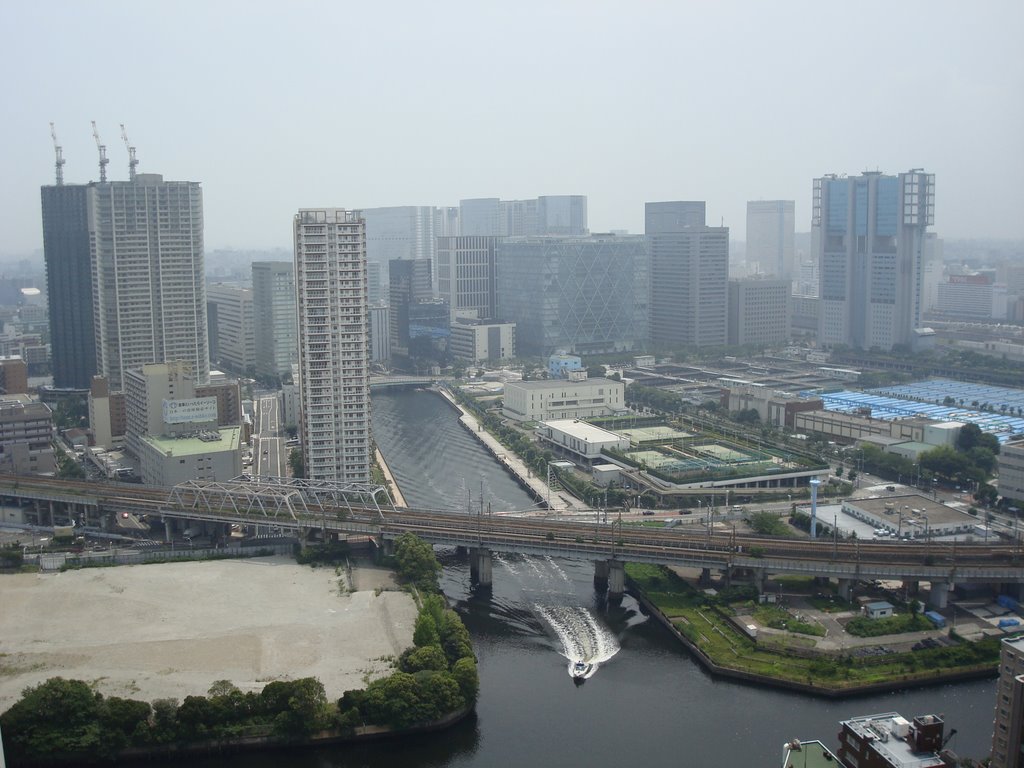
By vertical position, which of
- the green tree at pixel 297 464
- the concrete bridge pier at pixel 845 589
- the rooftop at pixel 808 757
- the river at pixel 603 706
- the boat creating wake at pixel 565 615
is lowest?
the river at pixel 603 706

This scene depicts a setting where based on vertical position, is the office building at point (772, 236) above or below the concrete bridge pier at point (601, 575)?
above

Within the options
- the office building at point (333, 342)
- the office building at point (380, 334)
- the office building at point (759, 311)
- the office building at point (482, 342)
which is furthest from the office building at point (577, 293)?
the office building at point (333, 342)

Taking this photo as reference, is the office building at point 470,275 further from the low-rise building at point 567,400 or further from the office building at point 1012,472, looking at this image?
the office building at point 1012,472

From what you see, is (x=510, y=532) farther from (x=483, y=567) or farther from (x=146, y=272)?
(x=146, y=272)

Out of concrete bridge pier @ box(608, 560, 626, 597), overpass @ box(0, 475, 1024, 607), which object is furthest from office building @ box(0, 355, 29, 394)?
concrete bridge pier @ box(608, 560, 626, 597)

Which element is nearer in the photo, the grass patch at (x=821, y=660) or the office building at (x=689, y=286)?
the grass patch at (x=821, y=660)

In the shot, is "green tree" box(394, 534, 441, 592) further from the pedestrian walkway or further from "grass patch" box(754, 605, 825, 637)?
the pedestrian walkway

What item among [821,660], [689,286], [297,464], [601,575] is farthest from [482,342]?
[821,660]

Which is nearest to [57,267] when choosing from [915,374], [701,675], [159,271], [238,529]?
[159,271]
